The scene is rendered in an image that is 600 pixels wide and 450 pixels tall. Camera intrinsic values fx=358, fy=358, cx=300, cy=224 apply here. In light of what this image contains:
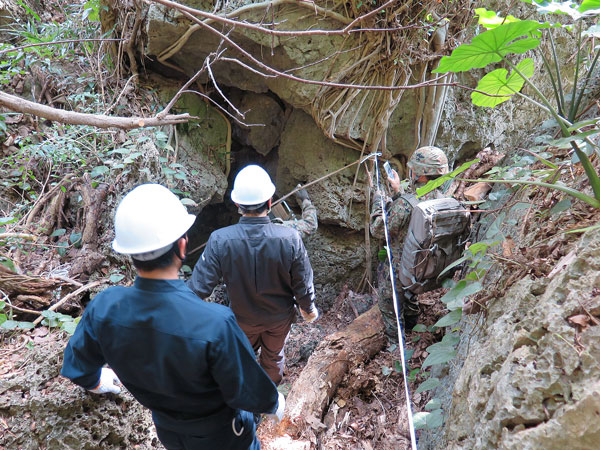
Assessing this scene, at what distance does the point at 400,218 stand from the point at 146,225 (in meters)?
2.27

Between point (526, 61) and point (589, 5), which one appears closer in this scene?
point (589, 5)

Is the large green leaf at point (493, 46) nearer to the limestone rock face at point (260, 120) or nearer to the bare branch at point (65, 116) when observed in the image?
the bare branch at point (65, 116)

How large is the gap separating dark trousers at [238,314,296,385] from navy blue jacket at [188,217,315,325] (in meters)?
0.09

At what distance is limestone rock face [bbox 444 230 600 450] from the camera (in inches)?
37.8

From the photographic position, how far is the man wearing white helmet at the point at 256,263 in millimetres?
2430

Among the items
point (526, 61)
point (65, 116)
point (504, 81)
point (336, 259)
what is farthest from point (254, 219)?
point (336, 259)

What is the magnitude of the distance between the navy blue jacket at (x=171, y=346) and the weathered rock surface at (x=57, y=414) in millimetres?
494

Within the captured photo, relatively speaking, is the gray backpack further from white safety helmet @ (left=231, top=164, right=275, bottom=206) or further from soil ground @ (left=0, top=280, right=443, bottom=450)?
white safety helmet @ (left=231, top=164, right=275, bottom=206)

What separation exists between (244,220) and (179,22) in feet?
7.54

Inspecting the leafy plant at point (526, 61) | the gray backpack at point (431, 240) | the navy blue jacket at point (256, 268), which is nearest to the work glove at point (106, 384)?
the navy blue jacket at point (256, 268)

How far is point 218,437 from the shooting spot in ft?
4.92

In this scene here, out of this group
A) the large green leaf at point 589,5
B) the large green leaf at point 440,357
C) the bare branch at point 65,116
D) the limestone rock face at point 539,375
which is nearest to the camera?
the limestone rock face at point 539,375

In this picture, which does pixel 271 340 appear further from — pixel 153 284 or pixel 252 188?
pixel 153 284

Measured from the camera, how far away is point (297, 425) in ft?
7.75
